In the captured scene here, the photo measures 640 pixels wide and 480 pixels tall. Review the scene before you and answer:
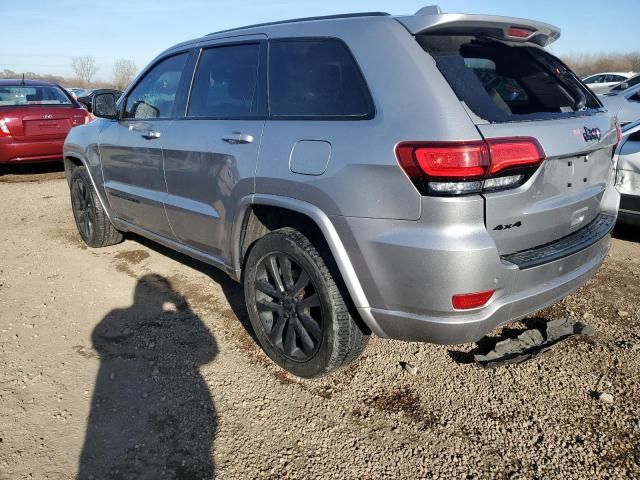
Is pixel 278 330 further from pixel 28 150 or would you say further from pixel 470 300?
pixel 28 150

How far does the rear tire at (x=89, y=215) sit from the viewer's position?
481 centimetres

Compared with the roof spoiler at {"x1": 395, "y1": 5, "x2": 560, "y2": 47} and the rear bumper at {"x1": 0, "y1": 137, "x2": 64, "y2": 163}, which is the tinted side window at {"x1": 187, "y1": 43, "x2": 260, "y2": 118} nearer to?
the roof spoiler at {"x1": 395, "y1": 5, "x2": 560, "y2": 47}

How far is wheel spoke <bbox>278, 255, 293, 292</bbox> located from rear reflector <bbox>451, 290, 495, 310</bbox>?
3.12ft

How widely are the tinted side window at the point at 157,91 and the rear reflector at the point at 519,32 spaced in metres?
2.22

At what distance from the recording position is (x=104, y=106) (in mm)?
4285

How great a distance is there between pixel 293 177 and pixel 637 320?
2571 mm

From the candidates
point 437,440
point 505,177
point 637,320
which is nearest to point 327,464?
point 437,440

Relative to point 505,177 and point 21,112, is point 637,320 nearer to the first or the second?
point 505,177

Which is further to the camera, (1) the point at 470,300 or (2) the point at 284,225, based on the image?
(2) the point at 284,225

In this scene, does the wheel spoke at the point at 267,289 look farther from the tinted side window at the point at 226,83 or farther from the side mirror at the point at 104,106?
the side mirror at the point at 104,106

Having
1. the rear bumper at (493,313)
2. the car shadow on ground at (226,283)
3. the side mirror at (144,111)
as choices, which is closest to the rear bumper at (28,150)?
the car shadow on ground at (226,283)

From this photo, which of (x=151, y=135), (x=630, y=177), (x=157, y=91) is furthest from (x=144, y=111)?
(x=630, y=177)

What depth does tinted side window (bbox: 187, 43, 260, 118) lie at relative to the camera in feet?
9.88

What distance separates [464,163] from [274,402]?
1.57 metres
